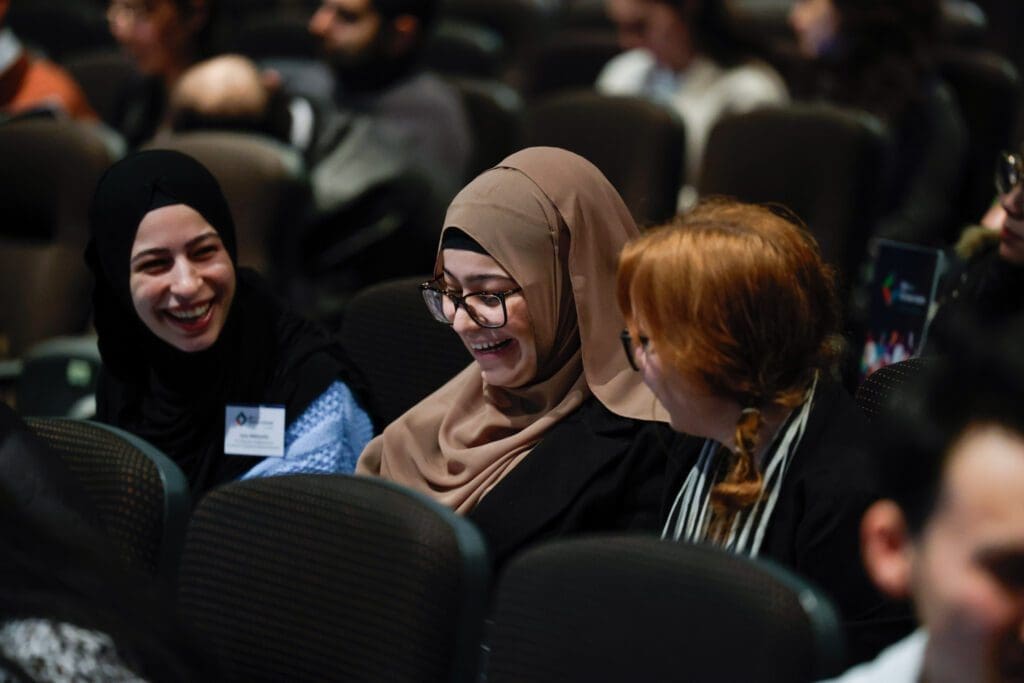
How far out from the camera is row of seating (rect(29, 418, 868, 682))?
5.08 feet

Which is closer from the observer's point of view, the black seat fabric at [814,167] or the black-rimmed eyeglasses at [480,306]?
the black-rimmed eyeglasses at [480,306]

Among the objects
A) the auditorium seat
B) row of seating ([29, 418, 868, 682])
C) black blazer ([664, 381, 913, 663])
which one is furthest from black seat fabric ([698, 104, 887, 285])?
row of seating ([29, 418, 868, 682])

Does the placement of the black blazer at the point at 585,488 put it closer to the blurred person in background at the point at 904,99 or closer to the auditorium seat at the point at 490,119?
the blurred person in background at the point at 904,99

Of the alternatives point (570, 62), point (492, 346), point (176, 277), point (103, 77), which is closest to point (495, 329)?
point (492, 346)

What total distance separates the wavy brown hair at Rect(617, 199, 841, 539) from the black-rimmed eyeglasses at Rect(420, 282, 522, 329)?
0.38m

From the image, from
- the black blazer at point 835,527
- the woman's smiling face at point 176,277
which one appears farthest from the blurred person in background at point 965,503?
the woman's smiling face at point 176,277

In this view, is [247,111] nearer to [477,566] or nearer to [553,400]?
[553,400]

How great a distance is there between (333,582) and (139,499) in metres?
0.40

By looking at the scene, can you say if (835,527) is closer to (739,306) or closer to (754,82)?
(739,306)

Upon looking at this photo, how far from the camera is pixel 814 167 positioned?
4012 mm

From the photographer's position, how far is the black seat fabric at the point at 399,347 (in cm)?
283

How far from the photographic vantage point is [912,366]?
2.24m

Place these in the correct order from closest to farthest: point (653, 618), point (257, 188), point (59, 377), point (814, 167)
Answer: point (653, 618) < point (59, 377) < point (257, 188) < point (814, 167)

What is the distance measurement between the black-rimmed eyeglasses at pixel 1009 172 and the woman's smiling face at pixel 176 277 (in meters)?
1.40
